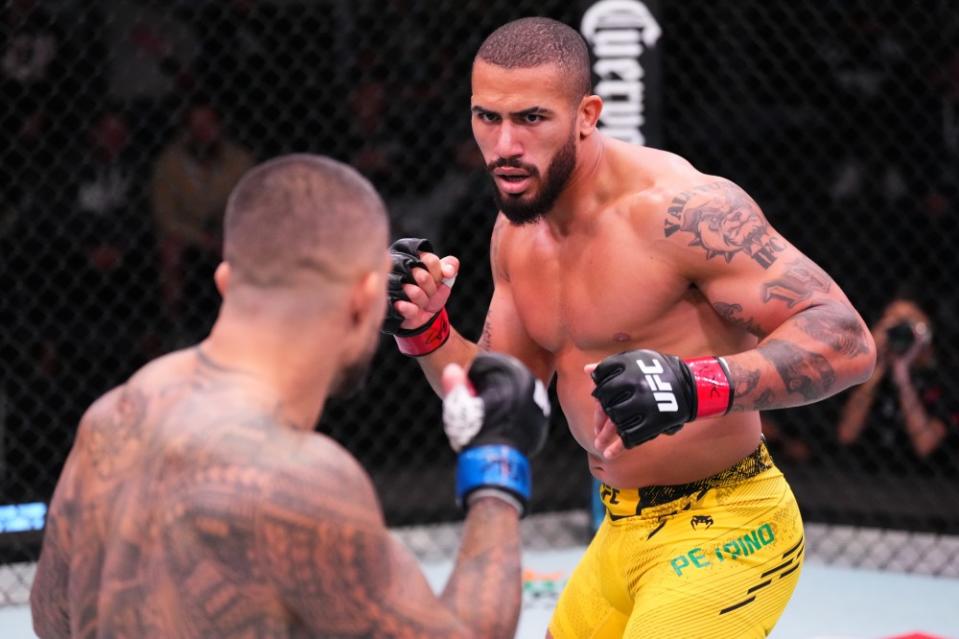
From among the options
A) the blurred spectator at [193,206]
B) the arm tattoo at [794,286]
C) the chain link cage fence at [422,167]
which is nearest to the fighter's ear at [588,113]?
the arm tattoo at [794,286]

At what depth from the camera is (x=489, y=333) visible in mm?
2385

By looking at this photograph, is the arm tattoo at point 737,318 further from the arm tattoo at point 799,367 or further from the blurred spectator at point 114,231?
the blurred spectator at point 114,231

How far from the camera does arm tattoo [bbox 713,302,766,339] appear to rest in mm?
2014

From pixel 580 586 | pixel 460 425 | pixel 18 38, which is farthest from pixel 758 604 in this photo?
pixel 18 38

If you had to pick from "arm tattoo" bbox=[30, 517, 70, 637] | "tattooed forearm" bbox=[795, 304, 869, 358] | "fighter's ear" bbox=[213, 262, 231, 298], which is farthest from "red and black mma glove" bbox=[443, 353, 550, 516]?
"tattooed forearm" bbox=[795, 304, 869, 358]

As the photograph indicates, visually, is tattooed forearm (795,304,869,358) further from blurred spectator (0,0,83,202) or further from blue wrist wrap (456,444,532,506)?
blurred spectator (0,0,83,202)

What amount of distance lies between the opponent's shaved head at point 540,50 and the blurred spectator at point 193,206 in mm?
1889

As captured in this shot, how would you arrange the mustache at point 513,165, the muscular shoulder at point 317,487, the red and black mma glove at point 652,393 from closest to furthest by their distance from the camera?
1. the muscular shoulder at point 317,487
2. the red and black mma glove at point 652,393
3. the mustache at point 513,165

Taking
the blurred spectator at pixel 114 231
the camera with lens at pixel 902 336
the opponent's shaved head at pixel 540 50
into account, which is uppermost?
the opponent's shaved head at pixel 540 50

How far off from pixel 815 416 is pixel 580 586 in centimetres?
215

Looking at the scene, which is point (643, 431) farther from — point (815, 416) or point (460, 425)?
point (815, 416)

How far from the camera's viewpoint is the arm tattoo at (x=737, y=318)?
2.01 meters

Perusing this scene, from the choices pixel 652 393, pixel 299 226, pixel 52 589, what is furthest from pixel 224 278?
pixel 652 393

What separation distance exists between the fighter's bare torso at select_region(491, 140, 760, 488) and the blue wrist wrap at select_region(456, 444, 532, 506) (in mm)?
672
